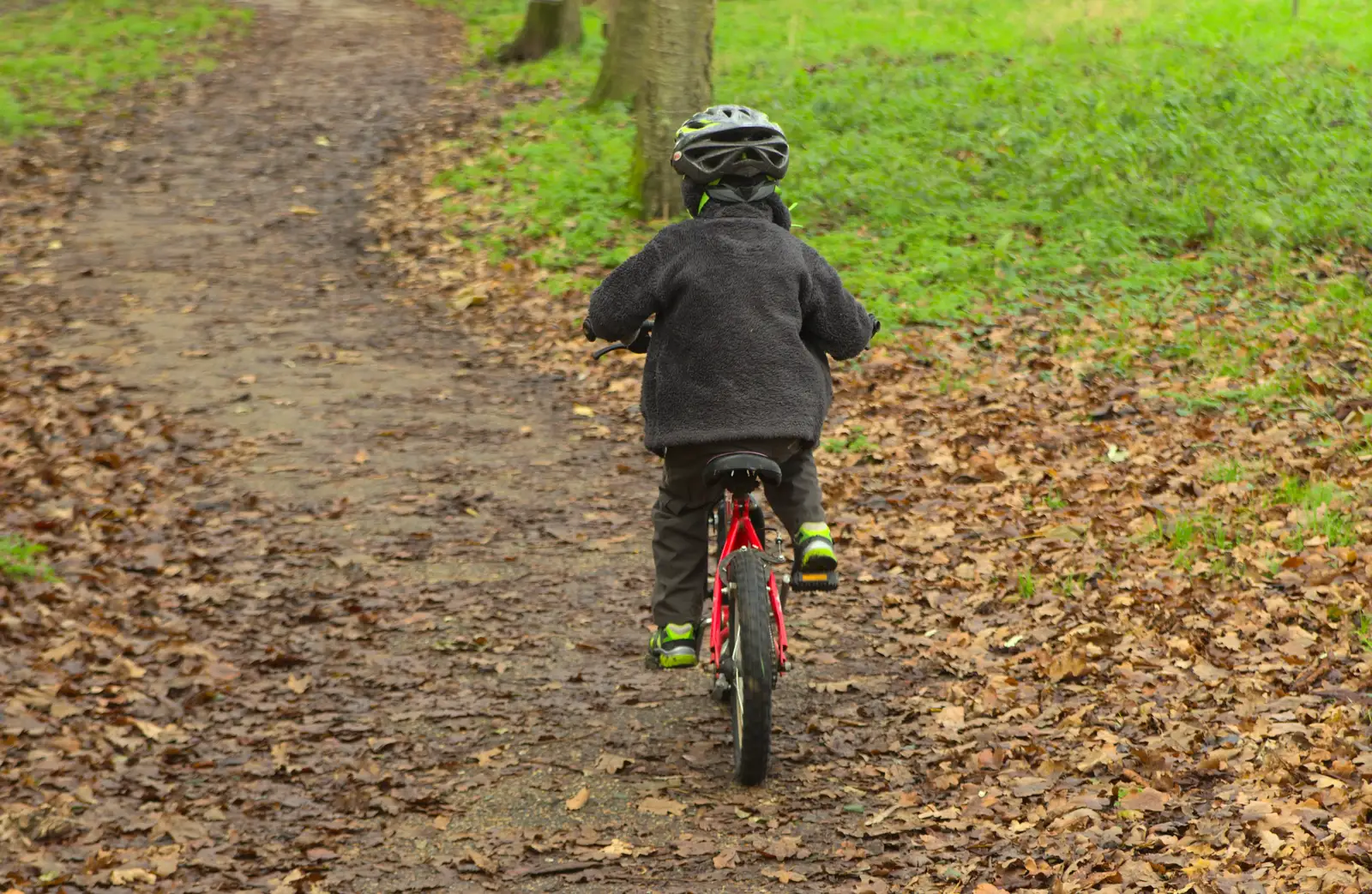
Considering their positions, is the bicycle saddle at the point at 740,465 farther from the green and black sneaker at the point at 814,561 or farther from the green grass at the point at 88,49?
the green grass at the point at 88,49

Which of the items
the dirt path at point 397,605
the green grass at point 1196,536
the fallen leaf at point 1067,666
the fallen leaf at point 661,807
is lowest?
the dirt path at point 397,605

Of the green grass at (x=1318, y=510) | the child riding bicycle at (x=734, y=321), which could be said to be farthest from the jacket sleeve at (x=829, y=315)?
the green grass at (x=1318, y=510)

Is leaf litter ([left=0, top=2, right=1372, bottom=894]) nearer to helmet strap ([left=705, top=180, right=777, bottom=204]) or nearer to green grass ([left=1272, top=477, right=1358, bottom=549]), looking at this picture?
green grass ([left=1272, top=477, right=1358, bottom=549])

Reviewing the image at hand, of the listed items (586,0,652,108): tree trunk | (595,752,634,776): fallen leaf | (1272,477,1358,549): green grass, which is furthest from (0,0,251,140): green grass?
(1272,477,1358,549): green grass

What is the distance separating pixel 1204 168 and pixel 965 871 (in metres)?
10.4

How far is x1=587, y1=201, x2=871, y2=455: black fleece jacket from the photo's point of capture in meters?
5.02

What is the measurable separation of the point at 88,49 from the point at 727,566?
70.0 feet

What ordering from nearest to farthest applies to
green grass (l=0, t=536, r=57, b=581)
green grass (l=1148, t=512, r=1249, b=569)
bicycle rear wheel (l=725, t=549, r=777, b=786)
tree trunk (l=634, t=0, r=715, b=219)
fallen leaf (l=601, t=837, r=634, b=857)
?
fallen leaf (l=601, t=837, r=634, b=857) → bicycle rear wheel (l=725, t=549, r=777, b=786) → green grass (l=1148, t=512, r=1249, b=569) → green grass (l=0, t=536, r=57, b=581) → tree trunk (l=634, t=0, r=715, b=219)

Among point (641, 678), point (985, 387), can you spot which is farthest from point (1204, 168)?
point (641, 678)

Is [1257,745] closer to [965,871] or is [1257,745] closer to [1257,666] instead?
[1257,666]

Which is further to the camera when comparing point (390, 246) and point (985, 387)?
point (390, 246)

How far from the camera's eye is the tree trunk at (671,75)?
13273mm

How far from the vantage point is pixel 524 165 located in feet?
52.2

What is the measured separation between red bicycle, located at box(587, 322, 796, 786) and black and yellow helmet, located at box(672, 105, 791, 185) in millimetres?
700
